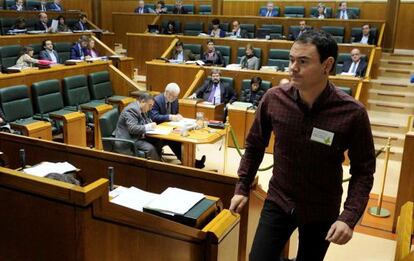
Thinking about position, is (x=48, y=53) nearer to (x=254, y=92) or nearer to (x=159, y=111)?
(x=159, y=111)

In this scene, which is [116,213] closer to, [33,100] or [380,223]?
[380,223]

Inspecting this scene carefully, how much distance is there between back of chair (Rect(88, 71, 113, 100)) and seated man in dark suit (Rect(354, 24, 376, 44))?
4.48m

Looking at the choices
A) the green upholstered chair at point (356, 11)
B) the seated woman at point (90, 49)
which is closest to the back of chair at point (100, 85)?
the seated woman at point (90, 49)

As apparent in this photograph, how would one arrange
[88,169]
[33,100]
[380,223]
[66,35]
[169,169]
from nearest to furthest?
[169,169]
[88,169]
[380,223]
[33,100]
[66,35]

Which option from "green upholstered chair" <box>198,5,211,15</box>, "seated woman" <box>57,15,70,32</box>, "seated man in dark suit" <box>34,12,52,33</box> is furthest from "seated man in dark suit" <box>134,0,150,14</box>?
"seated man in dark suit" <box>34,12,52,33</box>

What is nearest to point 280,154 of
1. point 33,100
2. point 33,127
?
point 33,127

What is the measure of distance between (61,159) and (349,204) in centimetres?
187

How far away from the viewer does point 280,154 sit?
1.54 m

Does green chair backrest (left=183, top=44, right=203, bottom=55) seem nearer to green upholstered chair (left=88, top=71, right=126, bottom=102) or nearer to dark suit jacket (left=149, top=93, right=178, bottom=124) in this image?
green upholstered chair (left=88, top=71, right=126, bottom=102)

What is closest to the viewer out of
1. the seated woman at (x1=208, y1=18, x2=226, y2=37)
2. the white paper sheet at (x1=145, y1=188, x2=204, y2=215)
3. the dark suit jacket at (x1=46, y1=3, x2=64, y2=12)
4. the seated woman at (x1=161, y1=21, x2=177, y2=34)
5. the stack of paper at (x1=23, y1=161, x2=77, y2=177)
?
the white paper sheet at (x1=145, y1=188, x2=204, y2=215)

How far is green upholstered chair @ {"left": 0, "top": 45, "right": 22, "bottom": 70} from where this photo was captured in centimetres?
656

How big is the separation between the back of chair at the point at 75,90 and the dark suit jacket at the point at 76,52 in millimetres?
1660

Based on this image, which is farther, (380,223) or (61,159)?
(380,223)

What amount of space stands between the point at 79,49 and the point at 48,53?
27.9 inches
